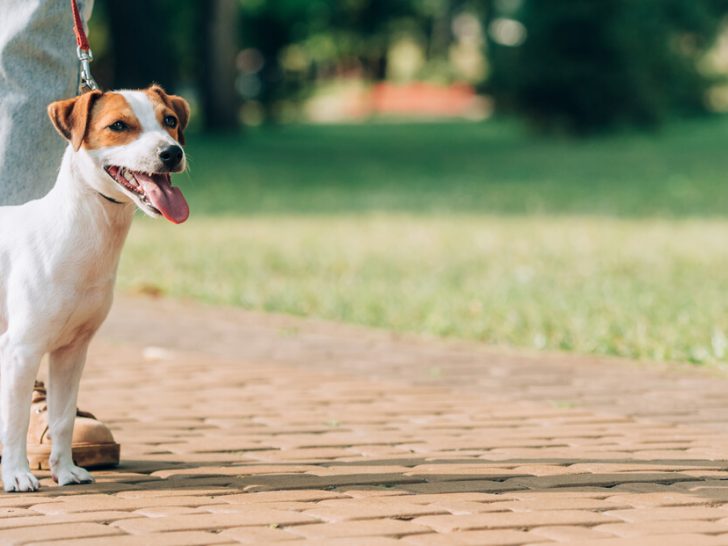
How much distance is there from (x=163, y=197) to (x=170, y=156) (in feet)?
0.41

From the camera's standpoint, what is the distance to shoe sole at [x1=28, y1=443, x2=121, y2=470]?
4.50m

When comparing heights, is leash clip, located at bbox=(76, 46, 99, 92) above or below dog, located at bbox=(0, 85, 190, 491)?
above

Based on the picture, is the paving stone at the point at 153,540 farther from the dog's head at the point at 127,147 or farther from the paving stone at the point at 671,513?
the paving stone at the point at 671,513

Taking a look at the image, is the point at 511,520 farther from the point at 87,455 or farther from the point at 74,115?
the point at 74,115

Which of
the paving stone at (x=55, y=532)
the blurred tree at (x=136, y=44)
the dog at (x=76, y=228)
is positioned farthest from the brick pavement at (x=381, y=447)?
the blurred tree at (x=136, y=44)

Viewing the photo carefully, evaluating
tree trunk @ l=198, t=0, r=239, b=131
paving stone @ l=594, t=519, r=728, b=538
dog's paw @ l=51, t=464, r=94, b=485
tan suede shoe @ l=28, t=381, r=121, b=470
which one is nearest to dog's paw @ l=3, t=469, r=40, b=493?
dog's paw @ l=51, t=464, r=94, b=485

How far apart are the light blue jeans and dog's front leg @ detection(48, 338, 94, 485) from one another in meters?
0.75

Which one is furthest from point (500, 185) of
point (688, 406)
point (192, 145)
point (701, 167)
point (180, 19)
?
point (180, 19)

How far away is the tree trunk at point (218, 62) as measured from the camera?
27969mm

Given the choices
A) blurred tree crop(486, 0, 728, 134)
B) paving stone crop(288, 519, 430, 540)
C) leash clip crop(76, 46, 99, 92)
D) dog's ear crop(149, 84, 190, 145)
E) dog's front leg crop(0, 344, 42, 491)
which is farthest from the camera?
blurred tree crop(486, 0, 728, 134)

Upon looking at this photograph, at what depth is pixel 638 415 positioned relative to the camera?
18.2 feet

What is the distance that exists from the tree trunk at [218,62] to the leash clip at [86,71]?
23.6 m

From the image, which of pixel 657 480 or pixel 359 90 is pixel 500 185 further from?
pixel 359 90

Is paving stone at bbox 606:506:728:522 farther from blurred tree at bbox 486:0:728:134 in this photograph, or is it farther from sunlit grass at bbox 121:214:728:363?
blurred tree at bbox 486:0:728:134
